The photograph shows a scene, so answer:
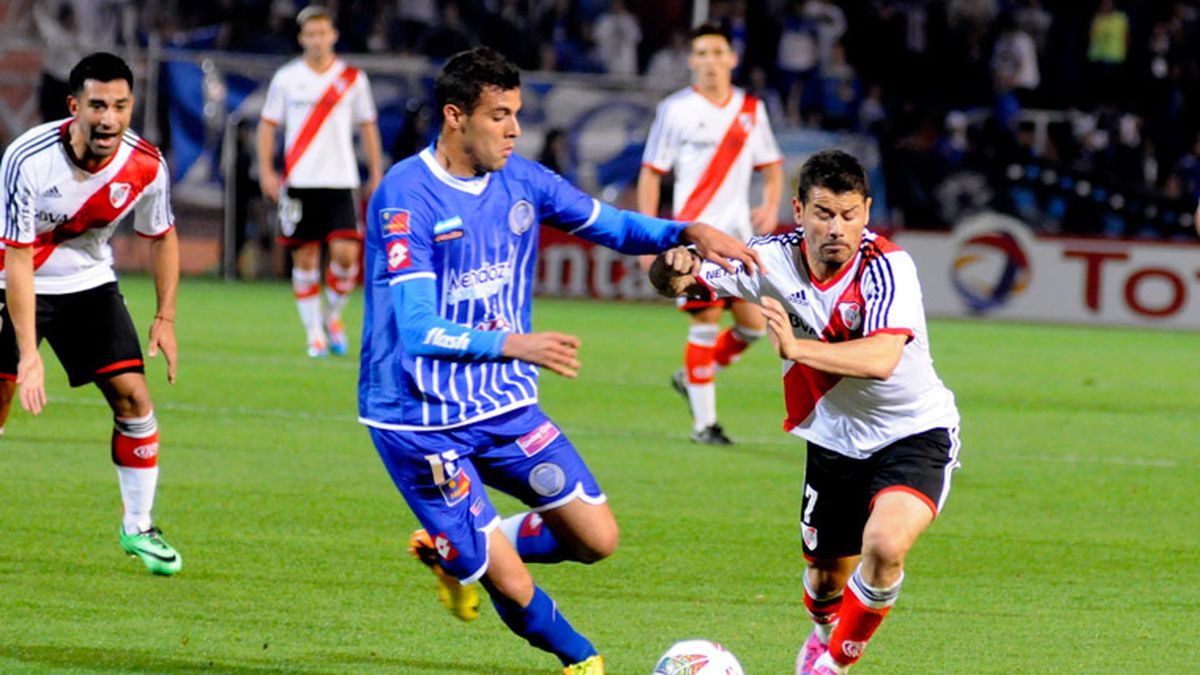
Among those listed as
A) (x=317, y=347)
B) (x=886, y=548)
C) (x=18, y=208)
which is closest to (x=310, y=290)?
(x=317, y=347)

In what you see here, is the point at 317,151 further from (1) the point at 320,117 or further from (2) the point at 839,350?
(2) the point at 839,350

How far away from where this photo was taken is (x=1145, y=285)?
20031 mm

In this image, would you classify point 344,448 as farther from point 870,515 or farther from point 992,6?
point 992,6

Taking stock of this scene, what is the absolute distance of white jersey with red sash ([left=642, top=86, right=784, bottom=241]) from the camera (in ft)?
39.0

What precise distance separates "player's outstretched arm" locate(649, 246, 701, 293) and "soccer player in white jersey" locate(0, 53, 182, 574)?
2310 mm

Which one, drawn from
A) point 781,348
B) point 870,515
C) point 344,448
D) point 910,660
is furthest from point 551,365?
point 344,448

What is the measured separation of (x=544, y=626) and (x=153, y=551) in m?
2.37

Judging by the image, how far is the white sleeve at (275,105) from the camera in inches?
582

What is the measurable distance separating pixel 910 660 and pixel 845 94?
17.4 meters

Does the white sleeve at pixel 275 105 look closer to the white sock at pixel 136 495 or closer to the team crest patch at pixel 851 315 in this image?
the white sock at pixel 136 495

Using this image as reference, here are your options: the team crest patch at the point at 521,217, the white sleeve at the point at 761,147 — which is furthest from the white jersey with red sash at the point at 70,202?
the white sleeve at the point at 761,147

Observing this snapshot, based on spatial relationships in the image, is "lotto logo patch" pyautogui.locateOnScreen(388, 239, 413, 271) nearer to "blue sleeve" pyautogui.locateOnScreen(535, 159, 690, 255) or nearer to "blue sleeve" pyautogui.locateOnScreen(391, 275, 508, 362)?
"blue sleeve" pyautogui.locateOnScreen(391, 275, 508, 362)

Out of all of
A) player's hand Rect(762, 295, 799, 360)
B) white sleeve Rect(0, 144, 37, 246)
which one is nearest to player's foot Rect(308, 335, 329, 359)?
white sleeve Rect(0, 144, 37, 246)

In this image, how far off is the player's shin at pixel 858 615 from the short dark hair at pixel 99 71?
316cm
